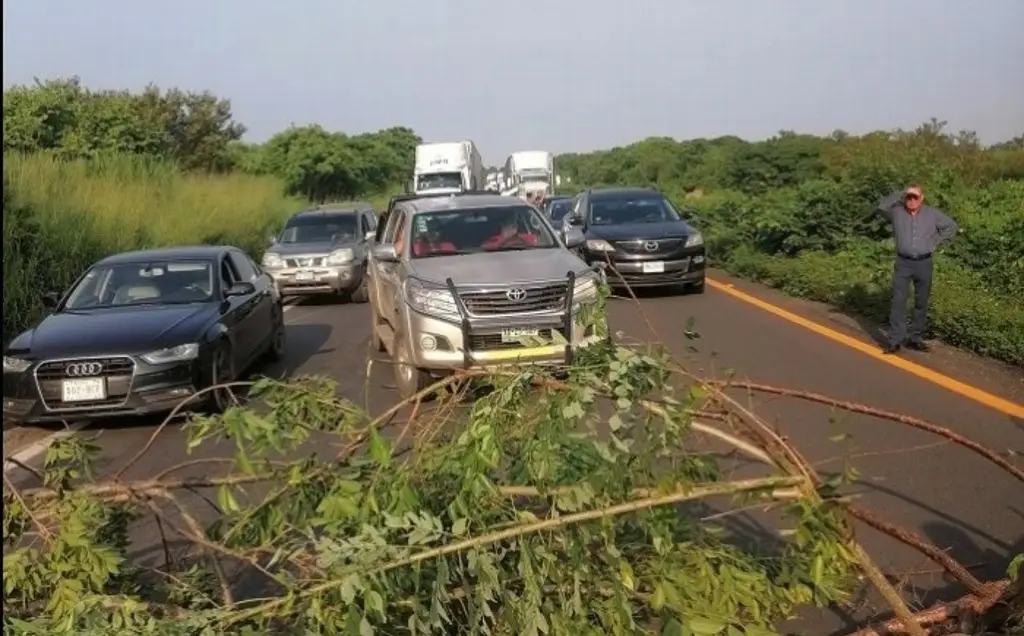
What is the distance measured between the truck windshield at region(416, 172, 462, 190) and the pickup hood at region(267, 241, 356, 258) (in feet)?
73.4

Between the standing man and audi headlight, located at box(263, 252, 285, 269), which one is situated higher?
the standing man

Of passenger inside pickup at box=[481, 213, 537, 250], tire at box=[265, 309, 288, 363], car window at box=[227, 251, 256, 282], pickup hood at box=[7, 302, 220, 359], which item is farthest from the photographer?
tire at box=[265, 309, 288, 363]

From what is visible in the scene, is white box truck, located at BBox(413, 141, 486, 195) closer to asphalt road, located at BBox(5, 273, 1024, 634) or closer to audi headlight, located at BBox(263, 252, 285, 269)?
audi headlight, located at BBox(263, 252, 285, 269)

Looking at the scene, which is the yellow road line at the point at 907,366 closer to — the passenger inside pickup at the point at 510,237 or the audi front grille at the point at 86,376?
the passenger inside pickup at the point at 510,237

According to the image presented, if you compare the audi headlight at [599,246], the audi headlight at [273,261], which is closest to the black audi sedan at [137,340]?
the audi headlight at [599,246]

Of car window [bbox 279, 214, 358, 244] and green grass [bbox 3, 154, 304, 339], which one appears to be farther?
car window [bbox 279, 214, 358, 244]

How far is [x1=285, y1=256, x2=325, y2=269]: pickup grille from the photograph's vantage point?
19.6m

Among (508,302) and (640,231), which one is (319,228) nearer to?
(640,231)

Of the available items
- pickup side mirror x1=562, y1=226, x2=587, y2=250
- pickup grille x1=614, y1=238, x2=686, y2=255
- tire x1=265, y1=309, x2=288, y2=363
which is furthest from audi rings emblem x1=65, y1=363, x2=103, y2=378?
pickup grille x1=614, y1=238, x2=686, y2=255

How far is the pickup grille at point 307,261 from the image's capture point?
19.6m

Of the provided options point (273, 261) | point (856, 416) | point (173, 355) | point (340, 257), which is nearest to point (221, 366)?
point (173, 355)

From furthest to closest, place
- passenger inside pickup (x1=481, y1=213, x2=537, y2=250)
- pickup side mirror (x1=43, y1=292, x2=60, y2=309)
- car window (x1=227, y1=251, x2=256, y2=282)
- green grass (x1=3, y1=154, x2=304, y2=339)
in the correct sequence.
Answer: green grass (x1=3, y1=154, x2=304, y2=339) < car window (x1=227, y1=251, x2=256, y2=282) < passenger inside pickup (x1=481, y1=213, x2=537, y2=250) < pickup side mirror (x1=43, y1=292, x2=60, y2=309)

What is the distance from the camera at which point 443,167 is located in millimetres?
43125

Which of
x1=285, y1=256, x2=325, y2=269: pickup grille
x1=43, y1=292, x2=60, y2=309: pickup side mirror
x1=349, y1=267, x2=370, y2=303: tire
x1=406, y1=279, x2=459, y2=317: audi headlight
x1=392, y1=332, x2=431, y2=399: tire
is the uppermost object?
x1=406, y1=279, x2=459, y2=317: audi headlight
